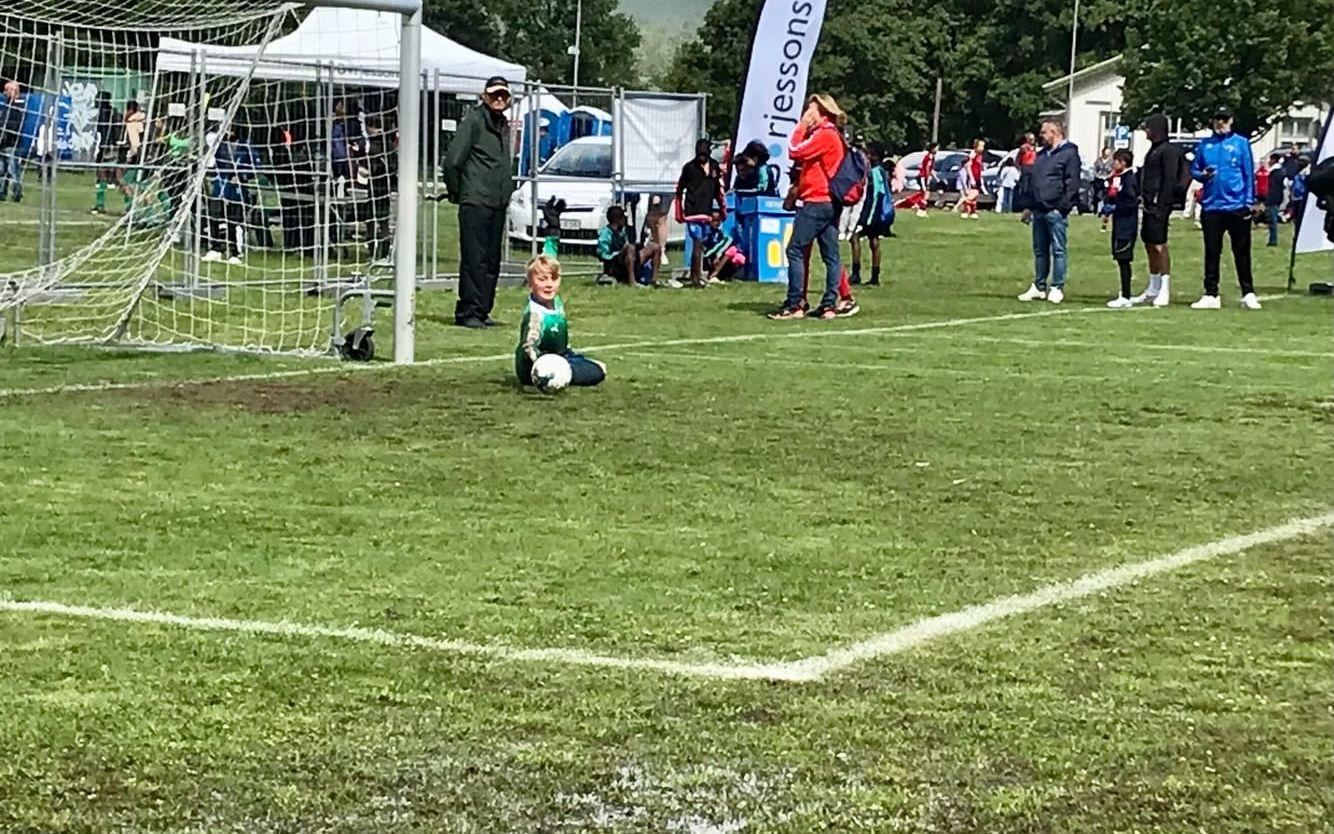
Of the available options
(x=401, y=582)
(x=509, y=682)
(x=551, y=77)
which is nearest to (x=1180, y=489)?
(x=401, y=582)

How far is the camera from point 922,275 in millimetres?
27672

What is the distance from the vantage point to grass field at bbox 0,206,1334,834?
5051 mm

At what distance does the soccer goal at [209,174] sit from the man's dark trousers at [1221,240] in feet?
25.3

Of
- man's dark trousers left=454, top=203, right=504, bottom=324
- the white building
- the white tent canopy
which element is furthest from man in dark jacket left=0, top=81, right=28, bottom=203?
the white building

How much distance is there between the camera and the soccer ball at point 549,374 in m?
12.9

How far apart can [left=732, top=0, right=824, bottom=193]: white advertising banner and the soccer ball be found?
1268 centimetres

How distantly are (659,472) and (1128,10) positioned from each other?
101 m

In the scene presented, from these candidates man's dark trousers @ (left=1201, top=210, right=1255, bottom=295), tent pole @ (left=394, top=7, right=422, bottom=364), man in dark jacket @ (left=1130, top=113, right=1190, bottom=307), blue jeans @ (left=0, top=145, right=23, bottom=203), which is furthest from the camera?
man's dark trousers @ (left=1201, top=210, right=1255, bottom=295)

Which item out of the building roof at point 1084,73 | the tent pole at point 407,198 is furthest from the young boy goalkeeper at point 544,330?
the building roof at point 1084,73

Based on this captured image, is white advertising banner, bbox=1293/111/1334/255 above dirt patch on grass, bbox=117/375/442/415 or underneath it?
above

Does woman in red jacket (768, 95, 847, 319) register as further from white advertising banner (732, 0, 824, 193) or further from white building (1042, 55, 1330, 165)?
white building (1042, 55, 1330, 165)

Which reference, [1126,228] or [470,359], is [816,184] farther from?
[470,359]

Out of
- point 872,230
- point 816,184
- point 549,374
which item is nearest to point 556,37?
point 872,230

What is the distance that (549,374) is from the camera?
12.9 meters
